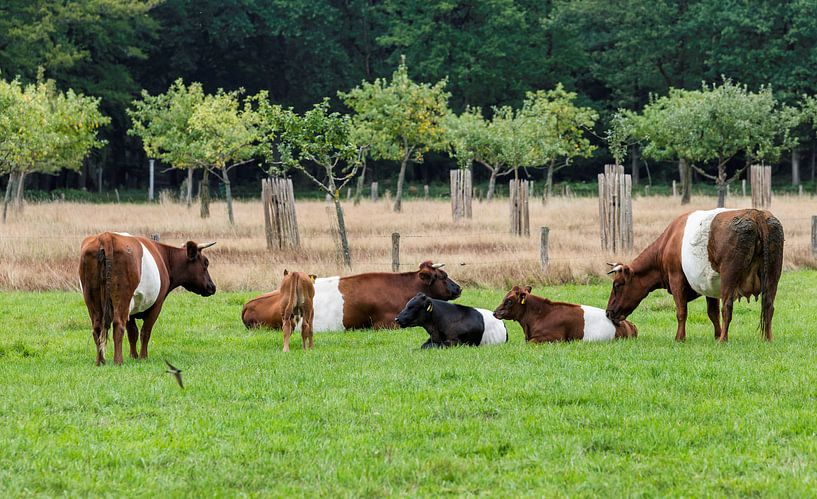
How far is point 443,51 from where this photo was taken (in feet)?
219

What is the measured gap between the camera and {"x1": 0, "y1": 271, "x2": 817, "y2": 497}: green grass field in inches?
259

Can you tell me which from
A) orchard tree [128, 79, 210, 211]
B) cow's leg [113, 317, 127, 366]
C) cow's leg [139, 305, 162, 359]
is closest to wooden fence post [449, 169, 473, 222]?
orchard tree [128, 79, 210, 211]

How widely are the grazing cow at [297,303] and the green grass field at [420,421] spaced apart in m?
0.31

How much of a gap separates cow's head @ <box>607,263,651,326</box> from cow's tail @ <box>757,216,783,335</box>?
5.58 feet

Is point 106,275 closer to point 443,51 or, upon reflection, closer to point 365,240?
point 365,240

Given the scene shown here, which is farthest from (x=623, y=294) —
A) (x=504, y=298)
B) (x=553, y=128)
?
(x=553, y=128)

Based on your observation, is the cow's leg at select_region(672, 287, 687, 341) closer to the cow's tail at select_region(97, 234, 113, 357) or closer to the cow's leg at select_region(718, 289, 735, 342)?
the cow's leg at select_region(718, 289, 735, 342)

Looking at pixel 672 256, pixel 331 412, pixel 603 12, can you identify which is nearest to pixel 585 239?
pixel 672 256

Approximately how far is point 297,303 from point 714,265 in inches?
192

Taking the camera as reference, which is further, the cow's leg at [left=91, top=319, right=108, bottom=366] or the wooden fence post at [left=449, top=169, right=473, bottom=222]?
the wooden fence post at [left=449, top=169, right=473, bottom=222]

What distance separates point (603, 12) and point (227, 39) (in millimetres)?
24173

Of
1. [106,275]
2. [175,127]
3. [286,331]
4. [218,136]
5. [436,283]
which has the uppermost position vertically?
[175,127]

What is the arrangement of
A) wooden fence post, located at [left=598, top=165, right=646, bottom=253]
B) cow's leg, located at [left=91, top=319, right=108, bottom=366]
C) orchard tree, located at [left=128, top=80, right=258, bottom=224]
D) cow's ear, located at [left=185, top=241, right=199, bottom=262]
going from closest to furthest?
1. cow's leg, located at [left=91, top=319, right=108, bottom=366]
2. cow's ear, located at [left=185, top=241, right=199, bottom=262]
3. wooden fence post, located at [left=598, top=165, right=646, bottom=253]
4. orchard tree, located at [left=128, top=80, right=258, bottom=224]

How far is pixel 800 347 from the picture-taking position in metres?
11.5
